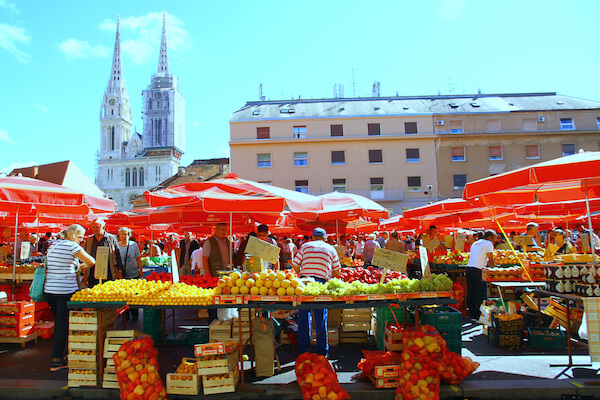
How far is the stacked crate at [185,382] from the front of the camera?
15.0ft

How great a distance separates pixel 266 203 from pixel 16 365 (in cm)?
413

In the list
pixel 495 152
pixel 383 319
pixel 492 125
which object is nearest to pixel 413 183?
pixel 495 152

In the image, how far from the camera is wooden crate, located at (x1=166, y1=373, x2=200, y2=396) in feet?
15.0

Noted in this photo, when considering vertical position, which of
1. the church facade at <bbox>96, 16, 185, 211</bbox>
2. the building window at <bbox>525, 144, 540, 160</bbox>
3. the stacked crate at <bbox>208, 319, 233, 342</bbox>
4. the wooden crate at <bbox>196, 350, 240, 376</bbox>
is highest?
the church facade at <bbox>96, 16, 185, 211</bbox>

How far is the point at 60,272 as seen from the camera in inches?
220

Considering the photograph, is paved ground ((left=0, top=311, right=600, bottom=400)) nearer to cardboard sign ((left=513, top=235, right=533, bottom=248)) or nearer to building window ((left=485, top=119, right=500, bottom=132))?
cardboard sign ((left=513, top=235, right=533, bottom=248))

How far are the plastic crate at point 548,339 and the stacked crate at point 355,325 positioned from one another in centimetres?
245

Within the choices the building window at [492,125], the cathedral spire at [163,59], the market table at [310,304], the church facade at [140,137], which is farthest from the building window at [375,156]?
the cathedral spire at [163,59]

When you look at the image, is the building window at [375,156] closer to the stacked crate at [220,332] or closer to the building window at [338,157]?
the building window at [338,157]

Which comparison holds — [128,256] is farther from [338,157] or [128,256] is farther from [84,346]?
[338,157]

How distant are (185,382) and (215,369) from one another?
0.35 meters

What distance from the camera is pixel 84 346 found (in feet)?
16.4

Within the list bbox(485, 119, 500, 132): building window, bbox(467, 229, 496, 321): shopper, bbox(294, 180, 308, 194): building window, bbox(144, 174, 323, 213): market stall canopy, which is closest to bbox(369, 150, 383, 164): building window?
bbox(294, 180, 308, 194): building window

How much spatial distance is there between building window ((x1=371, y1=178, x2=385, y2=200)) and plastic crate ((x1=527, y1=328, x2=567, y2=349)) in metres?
31.6
